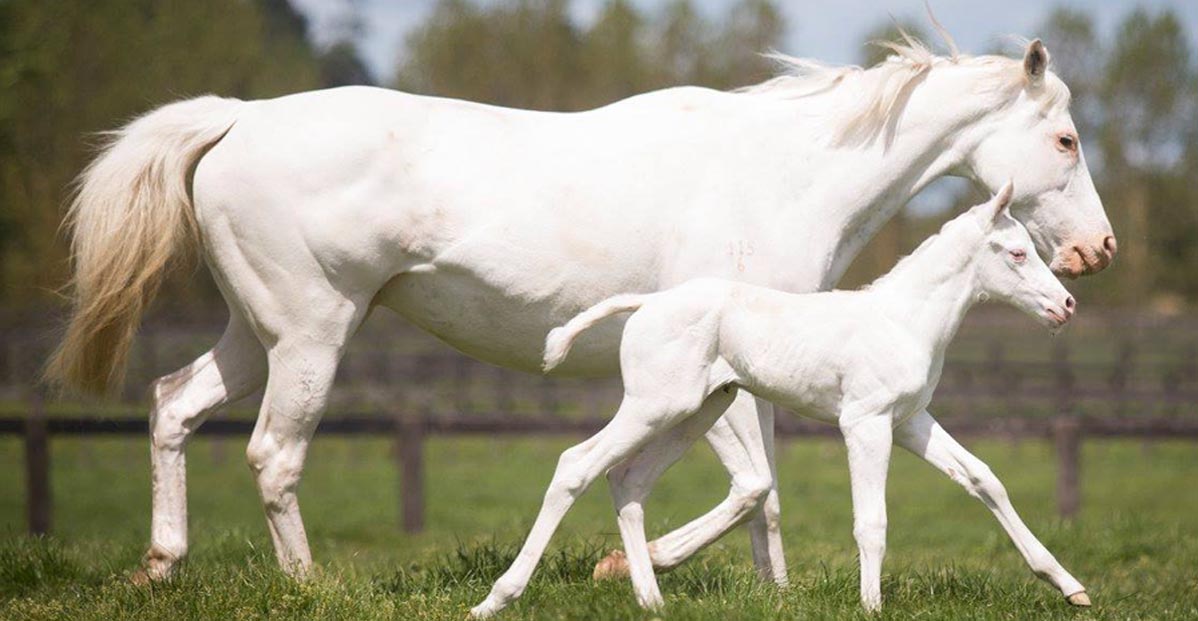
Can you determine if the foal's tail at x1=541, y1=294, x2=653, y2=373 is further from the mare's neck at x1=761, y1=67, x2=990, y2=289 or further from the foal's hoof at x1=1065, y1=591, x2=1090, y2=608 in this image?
the foal's hoof at x1=1065, y1=591, x2=1090, y2=608

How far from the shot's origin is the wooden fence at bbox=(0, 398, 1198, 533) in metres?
10.3

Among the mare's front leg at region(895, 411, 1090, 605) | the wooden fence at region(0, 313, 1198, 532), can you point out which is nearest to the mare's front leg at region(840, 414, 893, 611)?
the mare's front leg at region(895, 411, 1090, 605)

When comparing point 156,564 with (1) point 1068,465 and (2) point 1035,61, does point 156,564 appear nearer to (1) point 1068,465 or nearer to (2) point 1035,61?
(2) point 1035,61

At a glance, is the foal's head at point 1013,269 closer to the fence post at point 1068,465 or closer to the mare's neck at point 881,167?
the mare's neck at point 881,167

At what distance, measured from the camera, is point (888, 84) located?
5504 mm

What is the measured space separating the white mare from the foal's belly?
1 centimetres

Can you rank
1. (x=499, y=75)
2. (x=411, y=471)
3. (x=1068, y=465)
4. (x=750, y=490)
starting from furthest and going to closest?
(x=499, y=75) → (x=1068, y=465) → (x=411, y=471) → (x=750, y=490)

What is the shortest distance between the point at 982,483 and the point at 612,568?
4.60 ft

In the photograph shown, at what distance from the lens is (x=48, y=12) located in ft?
65.5

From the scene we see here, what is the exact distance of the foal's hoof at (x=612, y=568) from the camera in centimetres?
514

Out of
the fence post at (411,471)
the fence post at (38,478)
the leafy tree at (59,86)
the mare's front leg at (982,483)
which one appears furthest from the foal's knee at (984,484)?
the leafy tree at (59,86)

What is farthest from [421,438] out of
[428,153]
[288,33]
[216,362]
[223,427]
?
[288,33]

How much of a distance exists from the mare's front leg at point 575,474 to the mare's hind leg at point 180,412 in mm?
1492

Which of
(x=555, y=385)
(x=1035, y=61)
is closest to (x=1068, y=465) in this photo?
(x=1035, y=61)
